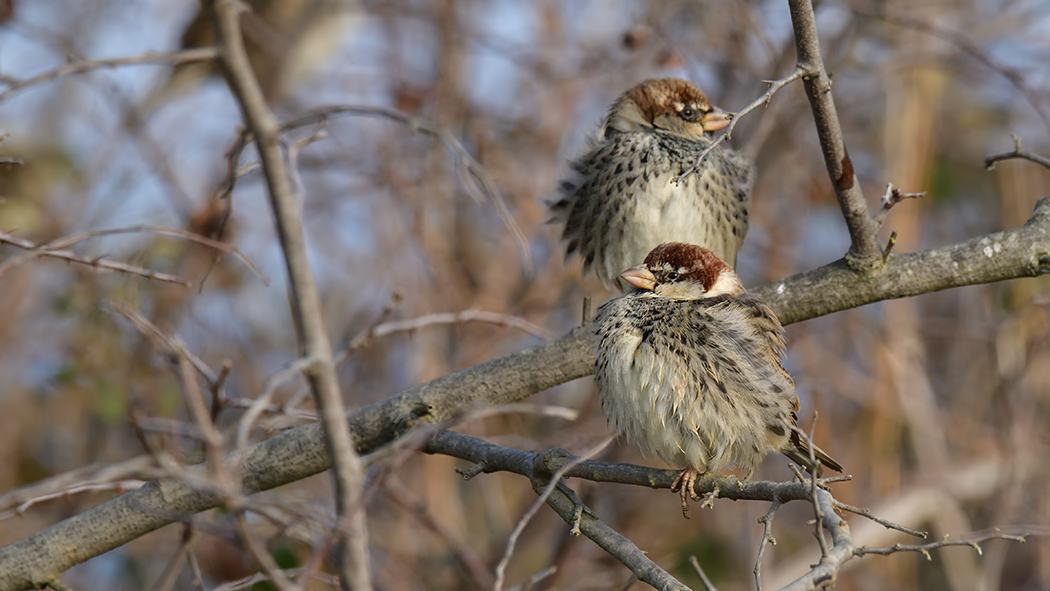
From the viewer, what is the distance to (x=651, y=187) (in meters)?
3.82

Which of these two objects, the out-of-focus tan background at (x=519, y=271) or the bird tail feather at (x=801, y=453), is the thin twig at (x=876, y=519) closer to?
the bird tail feather at (x=801, y=453)

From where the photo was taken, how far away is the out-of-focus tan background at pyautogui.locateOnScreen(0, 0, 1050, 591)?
520cm

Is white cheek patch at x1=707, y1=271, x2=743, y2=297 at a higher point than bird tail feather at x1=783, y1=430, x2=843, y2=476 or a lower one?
higher

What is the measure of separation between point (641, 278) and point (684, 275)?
14 centimetres

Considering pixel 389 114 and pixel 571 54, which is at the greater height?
pixel 571 54

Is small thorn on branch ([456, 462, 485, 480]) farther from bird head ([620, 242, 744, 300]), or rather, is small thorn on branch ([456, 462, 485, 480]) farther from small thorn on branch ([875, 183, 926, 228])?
small thorn on branch ([875, 183, 926, 228])

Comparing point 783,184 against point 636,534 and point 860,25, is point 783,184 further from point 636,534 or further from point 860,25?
point 636,534

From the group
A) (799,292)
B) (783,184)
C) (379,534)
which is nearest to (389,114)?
(799,292)

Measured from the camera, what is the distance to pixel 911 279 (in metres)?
2.96

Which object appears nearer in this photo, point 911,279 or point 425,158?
point 911,279

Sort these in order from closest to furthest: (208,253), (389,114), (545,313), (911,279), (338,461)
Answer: (338,461) → (389,114) → (911,279) → (208,253) → (545,313)

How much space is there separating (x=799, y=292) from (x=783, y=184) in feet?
11.5

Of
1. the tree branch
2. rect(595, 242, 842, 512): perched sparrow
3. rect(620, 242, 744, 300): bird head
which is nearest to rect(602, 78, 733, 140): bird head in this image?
rect(620, 242, 744, 300): bird head

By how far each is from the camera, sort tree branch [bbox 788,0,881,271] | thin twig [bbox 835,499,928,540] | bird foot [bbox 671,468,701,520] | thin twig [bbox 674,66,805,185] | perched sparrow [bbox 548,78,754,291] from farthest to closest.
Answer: perched sparrow [bbox 548,78,754,291] < bird foot [bbox 671,468,701,520] < tree branch [bbox 788,0,881,271] < thin twig [bbox 674,66,805,185] < thin twig [bbox 835,499,928,540]
